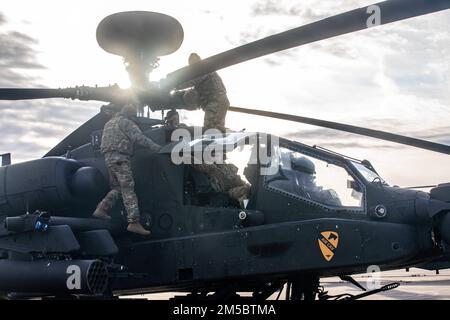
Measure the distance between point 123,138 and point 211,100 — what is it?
1.41m

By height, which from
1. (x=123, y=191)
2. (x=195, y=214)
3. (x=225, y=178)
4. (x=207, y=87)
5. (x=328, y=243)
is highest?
(x=207, y=87)

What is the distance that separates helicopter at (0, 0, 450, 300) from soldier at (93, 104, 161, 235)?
21cm

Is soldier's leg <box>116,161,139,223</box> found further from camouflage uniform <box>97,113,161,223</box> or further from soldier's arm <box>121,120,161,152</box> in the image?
soldier's arm <box>121,120,161,152</box>

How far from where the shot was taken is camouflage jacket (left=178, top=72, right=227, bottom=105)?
853cm

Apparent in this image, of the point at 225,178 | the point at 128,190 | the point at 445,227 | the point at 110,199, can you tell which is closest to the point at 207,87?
the point at 225,178

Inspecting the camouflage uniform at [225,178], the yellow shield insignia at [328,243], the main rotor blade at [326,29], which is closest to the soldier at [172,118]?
the camouflage uniform at [225,178]

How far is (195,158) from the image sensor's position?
7.74 meters

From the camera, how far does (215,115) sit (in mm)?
8570

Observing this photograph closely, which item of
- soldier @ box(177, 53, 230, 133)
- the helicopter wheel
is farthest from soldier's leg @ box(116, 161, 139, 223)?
the helicopter wheel

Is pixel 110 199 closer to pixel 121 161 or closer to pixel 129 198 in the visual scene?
pixel 129 198

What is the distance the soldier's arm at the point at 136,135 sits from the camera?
26.4 ft
